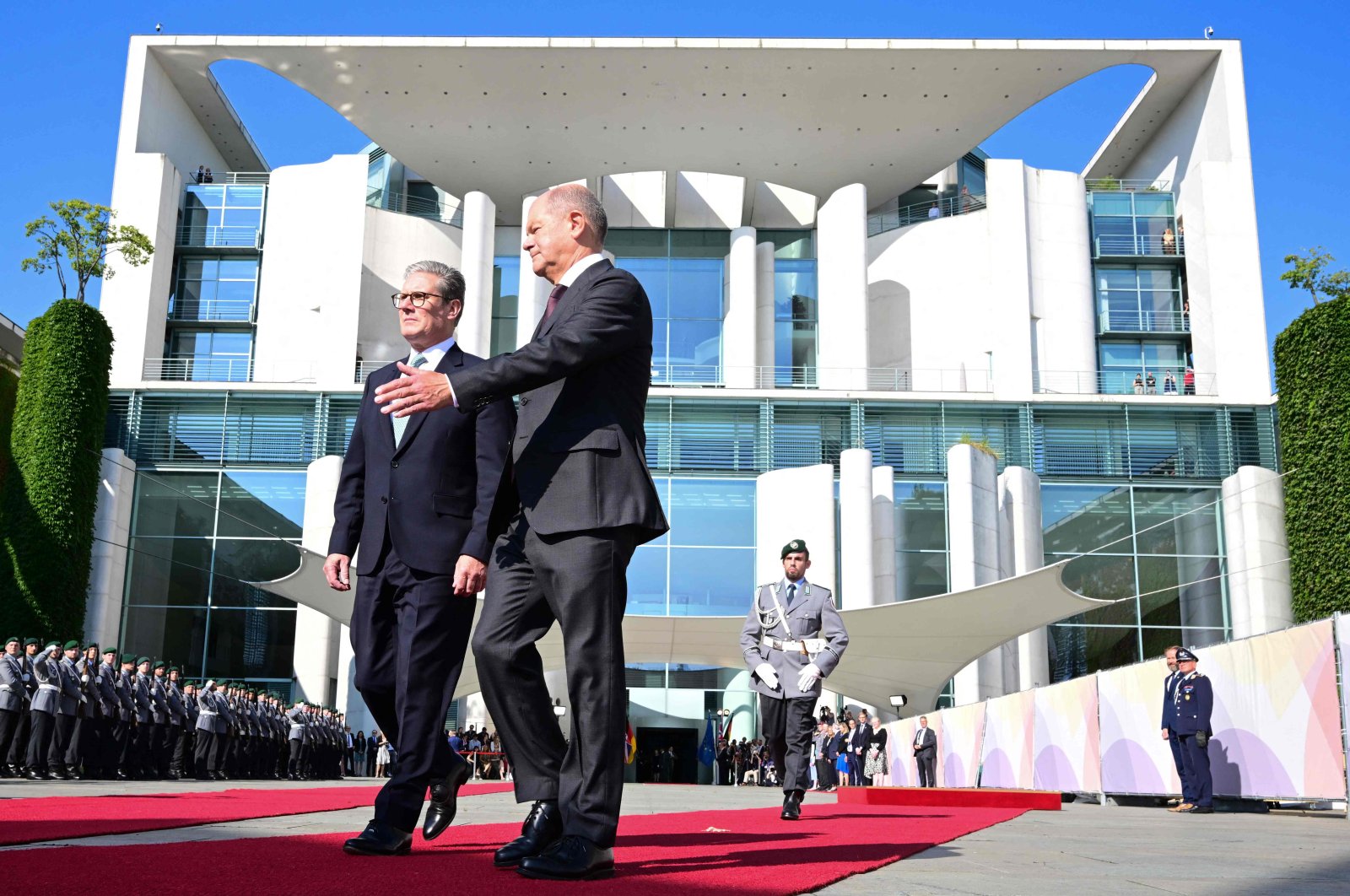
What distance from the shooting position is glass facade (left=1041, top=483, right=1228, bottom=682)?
27.3 metres

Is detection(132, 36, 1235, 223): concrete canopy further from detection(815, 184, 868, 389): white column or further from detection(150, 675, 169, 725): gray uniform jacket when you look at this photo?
detection(150, 675, 169, 725): gray uniform jacket

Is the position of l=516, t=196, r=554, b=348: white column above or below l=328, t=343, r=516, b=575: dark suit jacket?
above

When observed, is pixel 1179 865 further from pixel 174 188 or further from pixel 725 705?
pixel 174 188

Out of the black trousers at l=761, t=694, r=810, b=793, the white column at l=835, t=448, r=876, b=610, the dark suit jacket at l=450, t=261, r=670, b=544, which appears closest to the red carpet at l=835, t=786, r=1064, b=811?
the black trousers at l=761, t=694, r=810, b=793

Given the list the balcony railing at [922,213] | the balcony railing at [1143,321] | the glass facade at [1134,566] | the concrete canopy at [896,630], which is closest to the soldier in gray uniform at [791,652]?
the concrete canopy at [896,630]

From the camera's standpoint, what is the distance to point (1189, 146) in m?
33.9

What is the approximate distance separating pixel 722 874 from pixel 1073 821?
4.56 metres

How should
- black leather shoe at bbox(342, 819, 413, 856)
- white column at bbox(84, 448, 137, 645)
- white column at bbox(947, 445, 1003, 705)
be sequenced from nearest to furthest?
black leather shoe at bbox(342, 819, 413, 856) < white column at bbox(947, 445, 1003, 705) < white column at bbox(84, 448, 137, 645)

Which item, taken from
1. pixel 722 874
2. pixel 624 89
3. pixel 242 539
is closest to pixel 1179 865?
pixel 722 874

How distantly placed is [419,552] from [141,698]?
43.9 feet

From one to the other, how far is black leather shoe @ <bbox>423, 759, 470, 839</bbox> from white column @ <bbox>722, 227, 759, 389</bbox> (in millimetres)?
27285

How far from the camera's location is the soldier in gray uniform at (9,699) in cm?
1222

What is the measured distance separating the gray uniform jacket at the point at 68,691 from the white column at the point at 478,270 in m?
17.9

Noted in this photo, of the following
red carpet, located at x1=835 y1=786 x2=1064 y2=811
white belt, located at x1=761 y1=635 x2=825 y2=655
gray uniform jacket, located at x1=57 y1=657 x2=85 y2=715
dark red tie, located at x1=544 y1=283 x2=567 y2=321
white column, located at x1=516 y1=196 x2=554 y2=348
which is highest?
white column, located at x1=516 y1=196 x2=554 y2=348
